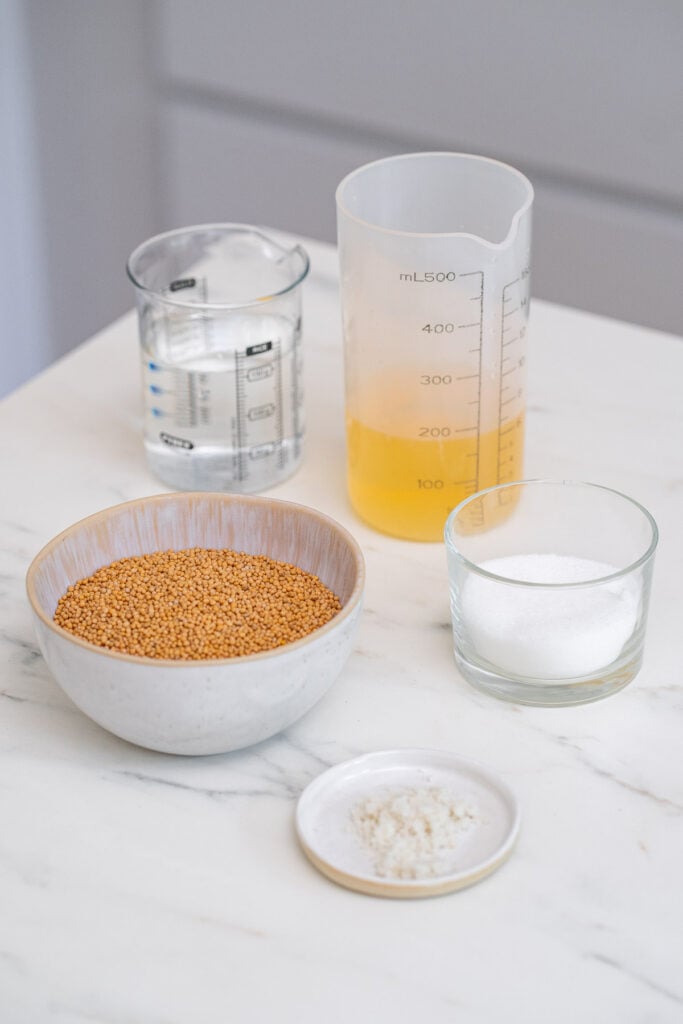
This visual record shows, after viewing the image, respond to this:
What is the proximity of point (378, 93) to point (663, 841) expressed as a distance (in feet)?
4.54

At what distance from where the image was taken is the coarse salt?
613mm

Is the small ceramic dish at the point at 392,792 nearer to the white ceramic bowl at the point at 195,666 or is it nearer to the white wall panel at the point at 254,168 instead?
the white ceramic bowl at the point at 195,666

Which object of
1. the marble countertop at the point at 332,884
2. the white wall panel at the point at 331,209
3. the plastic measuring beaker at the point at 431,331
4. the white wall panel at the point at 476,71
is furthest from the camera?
the white wall panel at the point at 331,209

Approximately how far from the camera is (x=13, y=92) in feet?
6.75

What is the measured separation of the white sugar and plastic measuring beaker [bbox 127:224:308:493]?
261mm

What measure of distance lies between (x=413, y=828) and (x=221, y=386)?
392 mm

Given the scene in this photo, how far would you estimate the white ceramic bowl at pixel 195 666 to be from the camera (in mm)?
636

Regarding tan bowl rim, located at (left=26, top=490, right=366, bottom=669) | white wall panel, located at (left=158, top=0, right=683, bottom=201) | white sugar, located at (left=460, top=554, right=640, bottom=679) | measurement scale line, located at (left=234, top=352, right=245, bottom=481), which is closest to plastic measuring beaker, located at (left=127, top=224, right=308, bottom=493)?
measurement scale line, located at (left=234, top=352, right=245, bottom=481)

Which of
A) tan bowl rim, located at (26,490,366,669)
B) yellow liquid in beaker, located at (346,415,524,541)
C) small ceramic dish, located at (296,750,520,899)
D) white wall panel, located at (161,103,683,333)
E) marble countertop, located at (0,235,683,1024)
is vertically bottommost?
white wall panel, located at (161,103,683,333)

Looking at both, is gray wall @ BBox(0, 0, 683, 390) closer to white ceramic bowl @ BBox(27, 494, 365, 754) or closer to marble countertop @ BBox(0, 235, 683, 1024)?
marble countertop @ BBox(0, 235, 683, 1024)

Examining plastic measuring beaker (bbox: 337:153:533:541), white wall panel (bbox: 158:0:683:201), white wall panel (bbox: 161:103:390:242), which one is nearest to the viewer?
plastic measuring beaker (bbox: 337:153:533:541)

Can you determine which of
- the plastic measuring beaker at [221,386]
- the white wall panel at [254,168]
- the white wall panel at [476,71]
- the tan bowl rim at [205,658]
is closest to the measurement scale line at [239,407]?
the plastic measuring beaker at [221,386]

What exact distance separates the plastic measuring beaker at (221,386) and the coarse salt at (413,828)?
35cm

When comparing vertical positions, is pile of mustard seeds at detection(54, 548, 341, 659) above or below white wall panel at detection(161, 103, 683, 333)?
above
